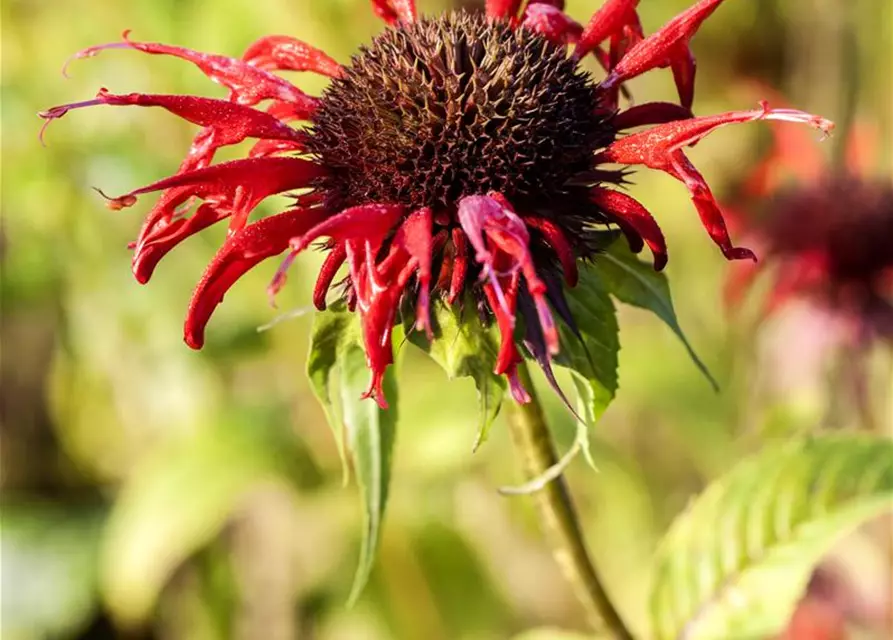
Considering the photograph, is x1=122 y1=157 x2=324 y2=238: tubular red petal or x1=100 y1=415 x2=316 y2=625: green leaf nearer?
x1=122 y1=157 x2=324 y2=238: tubular red petal

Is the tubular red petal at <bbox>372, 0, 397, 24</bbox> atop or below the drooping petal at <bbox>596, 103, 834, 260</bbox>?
atop

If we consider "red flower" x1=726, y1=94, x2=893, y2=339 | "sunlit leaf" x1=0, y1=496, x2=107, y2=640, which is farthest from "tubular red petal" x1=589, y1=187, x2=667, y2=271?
"sunlit leaf" x1=0, y1=496, x2=107, y2=640

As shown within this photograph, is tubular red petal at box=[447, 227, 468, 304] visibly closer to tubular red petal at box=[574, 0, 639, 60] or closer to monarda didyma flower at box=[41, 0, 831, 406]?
monarda didyma flower at box=[41, 0, 831, 406]

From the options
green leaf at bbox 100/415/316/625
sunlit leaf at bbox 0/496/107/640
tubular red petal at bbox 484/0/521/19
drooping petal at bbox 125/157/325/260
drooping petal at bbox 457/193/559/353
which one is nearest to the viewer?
drooping petal at bbox 457/193/559/353

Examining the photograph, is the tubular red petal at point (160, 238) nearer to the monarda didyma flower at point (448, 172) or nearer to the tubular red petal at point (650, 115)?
the monarda didyma flower at point (448, 172)

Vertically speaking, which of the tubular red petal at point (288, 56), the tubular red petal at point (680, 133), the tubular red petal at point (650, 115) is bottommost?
the tubular red petal at point (680, 133)

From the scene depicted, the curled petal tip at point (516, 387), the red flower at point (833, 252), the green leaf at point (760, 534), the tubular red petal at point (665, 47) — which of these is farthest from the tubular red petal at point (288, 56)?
the red flower at point (833, 252)

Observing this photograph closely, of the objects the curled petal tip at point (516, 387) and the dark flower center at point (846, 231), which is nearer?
the curled petal tip at point (516, 387)

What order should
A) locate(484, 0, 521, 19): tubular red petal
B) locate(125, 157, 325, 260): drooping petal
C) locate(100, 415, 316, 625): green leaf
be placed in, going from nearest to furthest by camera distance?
locate(125, 157, 325, 260): drooping petal
locate(484, 0, 521, 19): tubular red petal
locate(100, 415, 316, 625): green leaf

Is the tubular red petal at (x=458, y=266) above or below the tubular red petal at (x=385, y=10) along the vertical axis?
below
